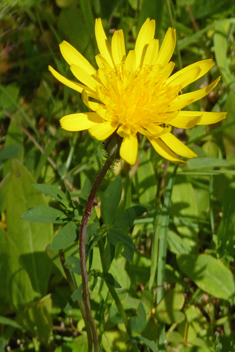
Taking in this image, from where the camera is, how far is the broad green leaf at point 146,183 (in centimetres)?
262

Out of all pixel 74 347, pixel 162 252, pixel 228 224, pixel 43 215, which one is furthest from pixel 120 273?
pixel 43 215

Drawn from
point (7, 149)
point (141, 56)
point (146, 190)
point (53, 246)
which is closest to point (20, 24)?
point (7, 149)

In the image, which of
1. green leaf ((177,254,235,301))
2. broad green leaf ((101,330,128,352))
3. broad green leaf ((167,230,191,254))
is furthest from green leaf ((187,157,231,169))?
broad green leaf ((101,330,128,352))

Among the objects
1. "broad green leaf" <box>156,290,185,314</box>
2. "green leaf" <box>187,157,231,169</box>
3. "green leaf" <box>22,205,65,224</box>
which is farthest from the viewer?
"green leaf" <box>187,157,231,169</box>

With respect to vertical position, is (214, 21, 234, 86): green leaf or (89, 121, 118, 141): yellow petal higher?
(214, 21, 234, 86): green leaf

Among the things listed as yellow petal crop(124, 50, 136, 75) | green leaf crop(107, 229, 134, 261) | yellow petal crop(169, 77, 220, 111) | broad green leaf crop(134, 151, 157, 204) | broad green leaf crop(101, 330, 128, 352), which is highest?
yellow petal crop(124, 50, 136, 75)

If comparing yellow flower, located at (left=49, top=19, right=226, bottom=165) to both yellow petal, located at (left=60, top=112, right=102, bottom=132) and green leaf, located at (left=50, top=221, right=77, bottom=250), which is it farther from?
green leaf, located at (left=50, top=221, right=77, bottom=250)

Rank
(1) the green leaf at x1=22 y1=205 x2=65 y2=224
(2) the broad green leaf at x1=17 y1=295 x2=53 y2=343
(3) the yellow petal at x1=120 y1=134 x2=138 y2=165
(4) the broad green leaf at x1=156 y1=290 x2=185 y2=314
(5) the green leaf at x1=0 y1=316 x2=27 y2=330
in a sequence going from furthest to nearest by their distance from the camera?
(4) the broad green leaf at x1=156 y1=290 x2=185 y2=314 < (2) the broad green leaf at x1=17 y1=295 x2=53 y2=343 < (5) the green leaf at x1=0 y1=316 x2=27 y2=330 < (1) the green leaf at x1=22 y1=205 x2=65 y2=224 < (3) the yellow petal at x1=120 y1=134 x2=138 y2=165

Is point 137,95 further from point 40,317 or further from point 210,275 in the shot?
point 40,317

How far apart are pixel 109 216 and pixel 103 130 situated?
0.39 m

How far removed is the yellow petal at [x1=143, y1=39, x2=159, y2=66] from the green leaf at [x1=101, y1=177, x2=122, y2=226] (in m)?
0.76

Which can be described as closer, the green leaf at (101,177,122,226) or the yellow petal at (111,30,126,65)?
the green leaf at (101,177,122,226)

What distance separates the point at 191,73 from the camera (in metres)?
1.91

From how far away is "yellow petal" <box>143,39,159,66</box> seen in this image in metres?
2.01
